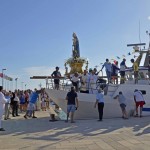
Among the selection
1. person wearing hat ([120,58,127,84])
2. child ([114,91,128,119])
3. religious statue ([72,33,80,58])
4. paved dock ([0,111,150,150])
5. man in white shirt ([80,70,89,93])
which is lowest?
paved dock ([0,111,150,150])

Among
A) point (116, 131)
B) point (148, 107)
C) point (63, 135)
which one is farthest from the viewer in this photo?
point (148, 107)

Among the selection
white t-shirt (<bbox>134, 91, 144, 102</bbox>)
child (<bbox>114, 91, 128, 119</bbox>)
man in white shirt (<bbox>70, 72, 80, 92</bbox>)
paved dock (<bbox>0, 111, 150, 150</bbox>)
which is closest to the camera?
paved dock (<bbox>0, 111, 150, 150</bbox>)

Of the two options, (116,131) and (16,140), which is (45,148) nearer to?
(16,140)

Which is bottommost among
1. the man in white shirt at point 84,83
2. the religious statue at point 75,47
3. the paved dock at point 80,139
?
the paved dock at point 80,139

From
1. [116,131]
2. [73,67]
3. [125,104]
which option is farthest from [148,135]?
[73,67]

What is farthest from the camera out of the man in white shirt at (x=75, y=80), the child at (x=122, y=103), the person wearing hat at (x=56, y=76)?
the person wearing hat at (x=56, y=76)

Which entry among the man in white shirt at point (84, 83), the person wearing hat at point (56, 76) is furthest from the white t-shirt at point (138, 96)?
the person wearing hat at point (56, 76)

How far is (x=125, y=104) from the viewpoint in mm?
16844

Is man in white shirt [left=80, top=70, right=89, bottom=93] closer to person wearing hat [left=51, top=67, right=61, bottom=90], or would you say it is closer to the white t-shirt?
person wearing hat [left=51, top=67, right=61, bottom=90]

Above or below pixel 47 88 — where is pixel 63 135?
below

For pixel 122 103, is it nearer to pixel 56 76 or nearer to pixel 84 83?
pixel 84 83

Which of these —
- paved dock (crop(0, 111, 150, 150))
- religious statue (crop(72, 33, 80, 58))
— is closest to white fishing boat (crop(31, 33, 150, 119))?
religious statue (crop(72, 33, 80, 58))

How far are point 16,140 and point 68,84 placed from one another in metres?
8.01

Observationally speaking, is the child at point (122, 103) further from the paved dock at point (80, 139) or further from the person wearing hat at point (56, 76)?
the paved dock at point (80, 139)
